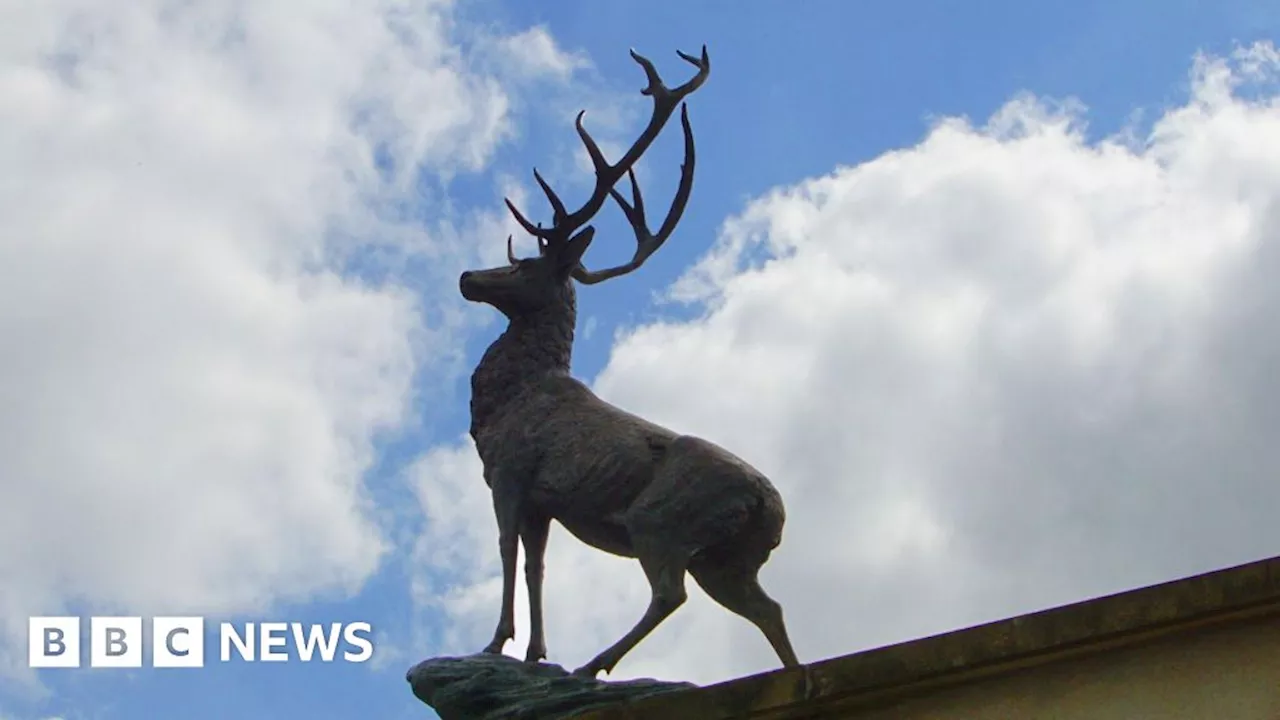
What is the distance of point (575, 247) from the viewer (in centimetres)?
883

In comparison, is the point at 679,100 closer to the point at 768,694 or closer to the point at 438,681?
the point at 438,681

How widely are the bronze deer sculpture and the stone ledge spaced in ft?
4.86

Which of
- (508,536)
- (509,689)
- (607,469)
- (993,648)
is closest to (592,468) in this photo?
(607,469)

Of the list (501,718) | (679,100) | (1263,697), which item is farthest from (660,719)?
(679,100)

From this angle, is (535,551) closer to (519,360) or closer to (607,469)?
(607,469)

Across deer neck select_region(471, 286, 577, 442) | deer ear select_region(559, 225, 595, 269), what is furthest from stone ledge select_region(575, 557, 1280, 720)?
deer ear select_region(559, 225, 595, 269)

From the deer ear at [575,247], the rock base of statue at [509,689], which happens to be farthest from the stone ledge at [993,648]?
the deer ear at [575,247]

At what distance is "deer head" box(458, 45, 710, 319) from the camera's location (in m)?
8.77

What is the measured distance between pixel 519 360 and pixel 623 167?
1.16m

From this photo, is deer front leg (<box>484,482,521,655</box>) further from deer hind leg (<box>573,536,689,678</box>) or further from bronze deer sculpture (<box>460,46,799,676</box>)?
deer hind leg (<box>573,536,689,678</box>)

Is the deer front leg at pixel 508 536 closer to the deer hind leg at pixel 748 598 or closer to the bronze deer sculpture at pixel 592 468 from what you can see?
the bronze deer sculpture at pixel 592 468

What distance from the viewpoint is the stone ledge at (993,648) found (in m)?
5.56

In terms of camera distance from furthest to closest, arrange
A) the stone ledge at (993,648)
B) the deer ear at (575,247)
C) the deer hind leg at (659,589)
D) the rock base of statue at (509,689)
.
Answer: the deer ear at (575,247) < the deer hind leg at (659,589) < the rock base of statue at (509,689) < the stone ledge at (993,648)

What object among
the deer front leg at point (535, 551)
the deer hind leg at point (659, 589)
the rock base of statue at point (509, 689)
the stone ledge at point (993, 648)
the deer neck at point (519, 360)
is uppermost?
the deer neck at point (519, 360)
